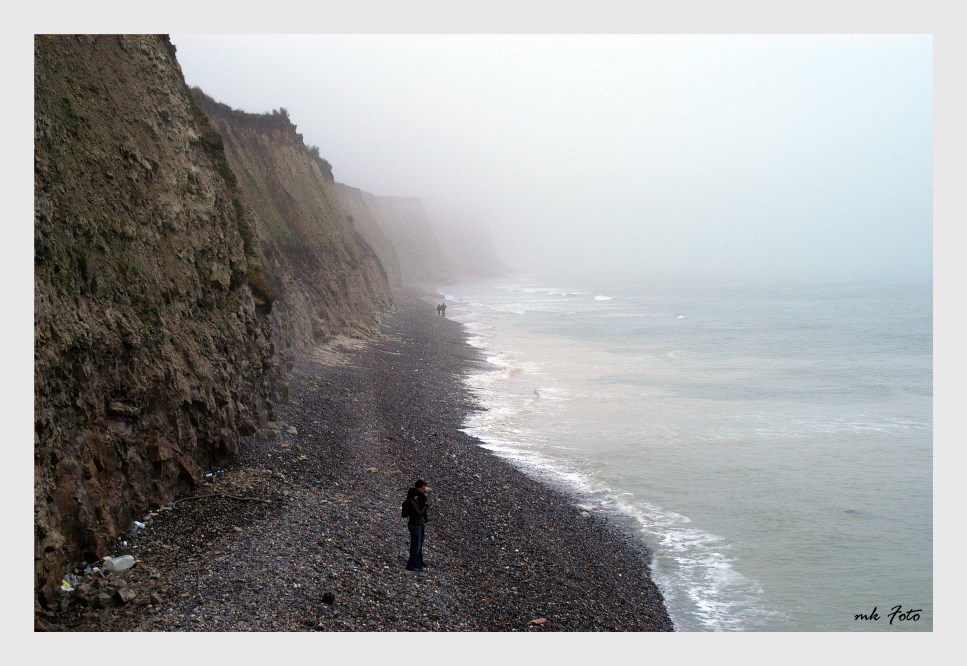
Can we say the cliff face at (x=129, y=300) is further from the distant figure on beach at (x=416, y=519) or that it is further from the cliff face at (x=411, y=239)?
the cliff face at (x=411, y=239)

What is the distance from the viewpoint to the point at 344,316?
35375 millimetres

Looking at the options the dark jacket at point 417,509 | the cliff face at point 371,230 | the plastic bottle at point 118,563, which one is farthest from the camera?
the cliff face at point 371,230

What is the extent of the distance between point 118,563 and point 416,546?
4.30 metres

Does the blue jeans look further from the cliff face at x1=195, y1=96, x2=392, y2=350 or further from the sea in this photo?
the cliff face at x1=195, y1=96, x2=392, y2=350

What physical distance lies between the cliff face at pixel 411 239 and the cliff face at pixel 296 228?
202 feet

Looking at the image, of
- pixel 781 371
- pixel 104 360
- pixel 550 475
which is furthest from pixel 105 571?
pixel 781 371

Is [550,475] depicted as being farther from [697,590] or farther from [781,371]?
[781,371]

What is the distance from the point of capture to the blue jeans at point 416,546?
36.2ft

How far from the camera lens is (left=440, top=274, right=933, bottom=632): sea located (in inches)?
521

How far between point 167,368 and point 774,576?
12.3 m

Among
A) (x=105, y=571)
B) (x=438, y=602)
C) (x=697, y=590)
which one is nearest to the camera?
(x=105, y=571)
